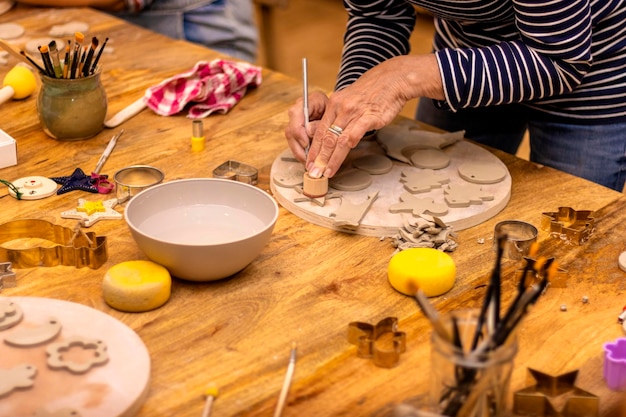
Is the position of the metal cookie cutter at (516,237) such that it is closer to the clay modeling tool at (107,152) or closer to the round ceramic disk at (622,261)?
the round ceramic disk at (622,261)

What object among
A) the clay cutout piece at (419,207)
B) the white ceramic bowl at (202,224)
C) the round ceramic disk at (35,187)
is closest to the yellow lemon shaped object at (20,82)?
the round ceramic disk at (35,187)

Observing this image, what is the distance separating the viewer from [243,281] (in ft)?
3.90

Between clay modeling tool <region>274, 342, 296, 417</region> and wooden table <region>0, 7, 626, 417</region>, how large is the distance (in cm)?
1

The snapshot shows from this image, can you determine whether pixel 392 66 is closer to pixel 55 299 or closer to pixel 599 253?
pixel 599 253

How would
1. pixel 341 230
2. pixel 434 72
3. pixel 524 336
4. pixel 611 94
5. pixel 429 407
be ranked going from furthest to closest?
1. pixel 611 94
2. pixel 434 72
3. pixel 341 230
4. pixel 524 336
5. pixel 429 407

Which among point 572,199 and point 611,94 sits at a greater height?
point 611,94

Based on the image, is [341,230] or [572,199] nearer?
[341,230]

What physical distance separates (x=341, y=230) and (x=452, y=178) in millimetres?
258

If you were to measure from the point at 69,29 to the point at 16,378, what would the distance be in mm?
1368

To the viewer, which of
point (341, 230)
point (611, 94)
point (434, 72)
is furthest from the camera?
point (611, 94)

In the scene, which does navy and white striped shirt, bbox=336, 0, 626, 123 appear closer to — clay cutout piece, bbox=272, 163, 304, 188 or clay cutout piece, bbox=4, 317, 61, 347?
clay cutout piece, bbox=272, 163, 304, 188

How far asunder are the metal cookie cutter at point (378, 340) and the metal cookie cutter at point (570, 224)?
15.4 inches

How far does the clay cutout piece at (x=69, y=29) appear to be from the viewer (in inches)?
82.3

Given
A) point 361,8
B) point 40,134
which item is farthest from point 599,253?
point 40,134
